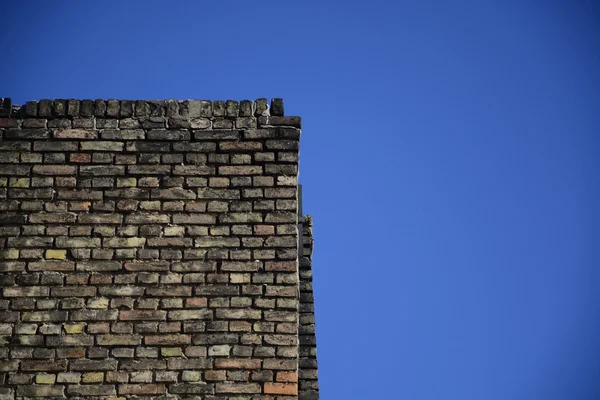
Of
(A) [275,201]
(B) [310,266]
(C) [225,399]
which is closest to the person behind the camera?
(C) [225,399]

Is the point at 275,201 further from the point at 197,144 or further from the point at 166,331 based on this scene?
the point at 166,331

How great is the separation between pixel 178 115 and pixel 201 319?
55.6 inches

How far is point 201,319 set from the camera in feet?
16.4

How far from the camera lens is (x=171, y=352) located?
193 inches

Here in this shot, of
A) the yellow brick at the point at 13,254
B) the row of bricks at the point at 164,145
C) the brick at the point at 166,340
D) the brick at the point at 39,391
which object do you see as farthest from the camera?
the row of bricks at the point at 164,145

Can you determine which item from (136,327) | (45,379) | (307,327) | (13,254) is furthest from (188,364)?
(307,327)

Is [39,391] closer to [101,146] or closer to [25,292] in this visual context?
[25,292]

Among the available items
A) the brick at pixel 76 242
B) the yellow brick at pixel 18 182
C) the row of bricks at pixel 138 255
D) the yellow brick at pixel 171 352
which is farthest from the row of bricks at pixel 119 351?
the yellow brick at pixel 18 182

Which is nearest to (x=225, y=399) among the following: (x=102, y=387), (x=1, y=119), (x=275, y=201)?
(x=102, y=387)

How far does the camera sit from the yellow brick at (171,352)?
4.91 metres

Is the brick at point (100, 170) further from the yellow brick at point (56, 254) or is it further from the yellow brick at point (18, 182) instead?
the yellow brick at point (56, 254)

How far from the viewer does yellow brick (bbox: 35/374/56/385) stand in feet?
15.9

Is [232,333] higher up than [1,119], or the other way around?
[1,119]

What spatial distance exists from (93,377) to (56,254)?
2.76 feet
